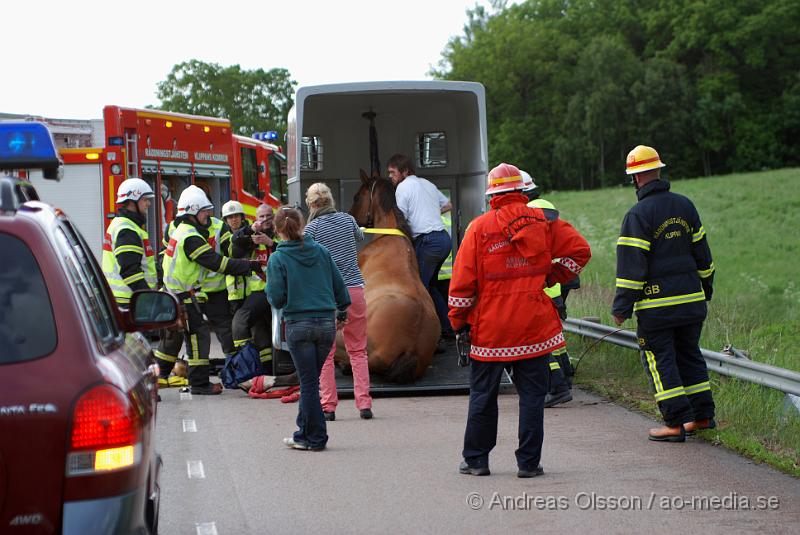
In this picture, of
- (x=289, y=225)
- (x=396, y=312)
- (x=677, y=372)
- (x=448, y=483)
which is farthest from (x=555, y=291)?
(x=448, y=483)

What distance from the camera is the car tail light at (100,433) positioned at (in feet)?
11.8

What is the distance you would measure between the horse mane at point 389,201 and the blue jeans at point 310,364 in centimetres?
378

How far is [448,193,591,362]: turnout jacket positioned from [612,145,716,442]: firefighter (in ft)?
4.14

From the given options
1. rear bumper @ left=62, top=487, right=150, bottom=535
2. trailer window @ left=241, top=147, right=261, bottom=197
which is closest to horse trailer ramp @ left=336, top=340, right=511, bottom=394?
rear bumper @ left=62, top=487, right=150, bottom=535

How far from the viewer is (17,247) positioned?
3.76 m

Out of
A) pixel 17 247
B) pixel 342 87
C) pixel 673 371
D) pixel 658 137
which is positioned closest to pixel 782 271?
pixel 342 87

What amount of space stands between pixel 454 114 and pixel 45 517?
1181 cm

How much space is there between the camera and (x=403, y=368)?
1126 cm

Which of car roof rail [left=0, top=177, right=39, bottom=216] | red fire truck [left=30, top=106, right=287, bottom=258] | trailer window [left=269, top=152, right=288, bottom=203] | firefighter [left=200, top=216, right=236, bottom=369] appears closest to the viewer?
car roof rail [left=0, top=177, right=39, bottom=216]

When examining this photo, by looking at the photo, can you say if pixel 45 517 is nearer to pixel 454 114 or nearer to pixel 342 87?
pixel 342 87

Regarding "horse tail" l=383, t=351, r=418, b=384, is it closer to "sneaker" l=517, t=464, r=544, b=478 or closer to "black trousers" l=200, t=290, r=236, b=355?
"black trousers" l=200, t=290, r=236, b=355

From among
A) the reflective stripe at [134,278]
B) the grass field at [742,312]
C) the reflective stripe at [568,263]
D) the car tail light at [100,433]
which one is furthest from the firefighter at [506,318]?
the reflective stripe at [134,278]

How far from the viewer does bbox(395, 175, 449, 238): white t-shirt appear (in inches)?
492

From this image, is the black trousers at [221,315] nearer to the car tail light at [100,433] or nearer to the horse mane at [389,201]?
the horse mane at [389,201]
